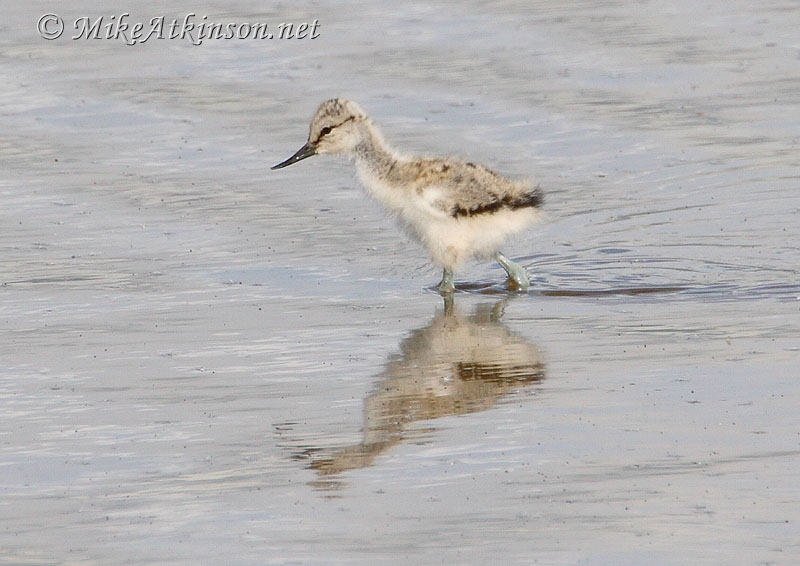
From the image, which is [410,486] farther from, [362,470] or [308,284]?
[308,284]

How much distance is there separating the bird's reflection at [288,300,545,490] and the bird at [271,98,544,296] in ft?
1.52

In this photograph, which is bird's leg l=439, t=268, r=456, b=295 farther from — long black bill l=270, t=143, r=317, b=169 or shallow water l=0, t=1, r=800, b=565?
long black bill l=270, t=143, r=317, b=169

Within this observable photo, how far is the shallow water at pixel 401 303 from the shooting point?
4648 millimetres

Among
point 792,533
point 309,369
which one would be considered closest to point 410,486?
point 792,533

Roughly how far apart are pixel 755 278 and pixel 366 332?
5.85 ft

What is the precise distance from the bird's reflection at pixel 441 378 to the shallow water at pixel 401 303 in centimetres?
2

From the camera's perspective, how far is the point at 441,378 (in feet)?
20.0

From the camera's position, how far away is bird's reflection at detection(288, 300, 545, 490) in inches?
207

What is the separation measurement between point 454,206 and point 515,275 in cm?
42

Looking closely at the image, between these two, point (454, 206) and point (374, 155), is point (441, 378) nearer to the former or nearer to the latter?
point (454, 206)

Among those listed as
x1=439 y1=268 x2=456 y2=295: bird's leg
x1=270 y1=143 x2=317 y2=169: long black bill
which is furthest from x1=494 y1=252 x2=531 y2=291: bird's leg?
x1=270 y1=143 x2=317 y2=169: long black bill

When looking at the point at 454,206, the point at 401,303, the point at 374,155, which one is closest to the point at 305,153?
the point at 374,155

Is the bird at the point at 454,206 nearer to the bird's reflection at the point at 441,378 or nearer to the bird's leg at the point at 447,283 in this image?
the bird's leg at the point at 447,283

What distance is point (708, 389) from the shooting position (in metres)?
5.72
